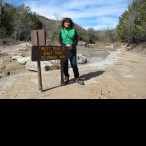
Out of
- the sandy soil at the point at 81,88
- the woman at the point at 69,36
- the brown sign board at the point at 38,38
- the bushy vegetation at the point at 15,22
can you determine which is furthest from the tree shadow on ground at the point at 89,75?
the bushy vegetation at the point at 15,22

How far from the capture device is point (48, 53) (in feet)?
22.2

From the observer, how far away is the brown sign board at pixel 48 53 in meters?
6.53

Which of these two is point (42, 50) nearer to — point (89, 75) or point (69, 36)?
point (69, 36)

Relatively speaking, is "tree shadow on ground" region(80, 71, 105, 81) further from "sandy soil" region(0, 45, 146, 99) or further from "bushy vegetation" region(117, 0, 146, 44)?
"bushy vegetation" region(117, 0, 146, 44)

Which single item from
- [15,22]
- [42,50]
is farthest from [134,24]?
[42,50]

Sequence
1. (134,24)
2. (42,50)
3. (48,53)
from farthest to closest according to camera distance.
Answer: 1. (134,24)
2. (48,53)
3. (42,50)

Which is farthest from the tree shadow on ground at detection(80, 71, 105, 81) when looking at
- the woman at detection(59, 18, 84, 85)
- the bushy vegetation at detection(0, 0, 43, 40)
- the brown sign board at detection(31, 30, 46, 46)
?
the bushy vegetation at detection(0, 0, 43, 40)

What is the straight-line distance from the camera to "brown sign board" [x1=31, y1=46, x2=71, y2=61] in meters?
6.53

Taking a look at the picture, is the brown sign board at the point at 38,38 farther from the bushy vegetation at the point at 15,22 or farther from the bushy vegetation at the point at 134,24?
the bushy vegetation at the point at 15,22
